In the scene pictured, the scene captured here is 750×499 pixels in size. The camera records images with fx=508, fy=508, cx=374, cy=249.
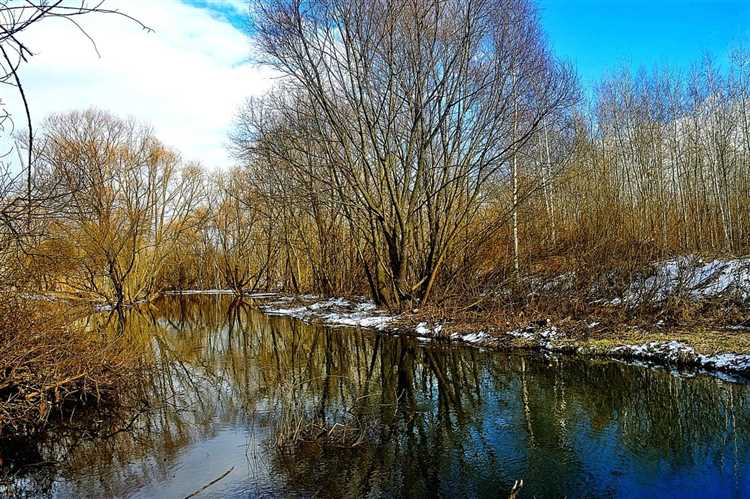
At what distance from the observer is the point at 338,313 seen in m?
21.1

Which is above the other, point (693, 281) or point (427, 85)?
point (427, 85)

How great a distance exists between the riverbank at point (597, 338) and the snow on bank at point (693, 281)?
132 centimetres

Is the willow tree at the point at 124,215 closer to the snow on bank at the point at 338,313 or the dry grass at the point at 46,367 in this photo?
the snow on bank at the point at 338,313

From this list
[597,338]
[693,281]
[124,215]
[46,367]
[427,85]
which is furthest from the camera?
[124,215]

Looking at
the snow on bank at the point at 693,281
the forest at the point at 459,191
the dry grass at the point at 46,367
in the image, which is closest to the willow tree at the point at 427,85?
the forest at the point at 459,191

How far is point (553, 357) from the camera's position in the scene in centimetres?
1127

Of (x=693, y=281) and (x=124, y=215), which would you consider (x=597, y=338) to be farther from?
(x=124, y=215)

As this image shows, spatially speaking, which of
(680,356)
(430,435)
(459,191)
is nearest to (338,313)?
(459,191)

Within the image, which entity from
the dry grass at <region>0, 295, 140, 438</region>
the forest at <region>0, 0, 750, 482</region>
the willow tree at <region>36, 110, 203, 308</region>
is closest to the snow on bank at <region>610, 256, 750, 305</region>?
the forest at <region>0, 0, 750, 482</region>

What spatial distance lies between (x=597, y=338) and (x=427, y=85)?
32.0ft

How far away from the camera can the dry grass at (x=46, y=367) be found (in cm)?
712

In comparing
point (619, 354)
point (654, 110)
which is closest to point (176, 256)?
point (654, 110)

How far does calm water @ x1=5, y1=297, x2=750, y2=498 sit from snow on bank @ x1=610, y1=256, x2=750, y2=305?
Result: 3.65 m

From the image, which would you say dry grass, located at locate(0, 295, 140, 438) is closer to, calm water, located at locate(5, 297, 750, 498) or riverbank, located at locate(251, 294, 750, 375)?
calm water, located at locate(5, 297, 750, 498)
